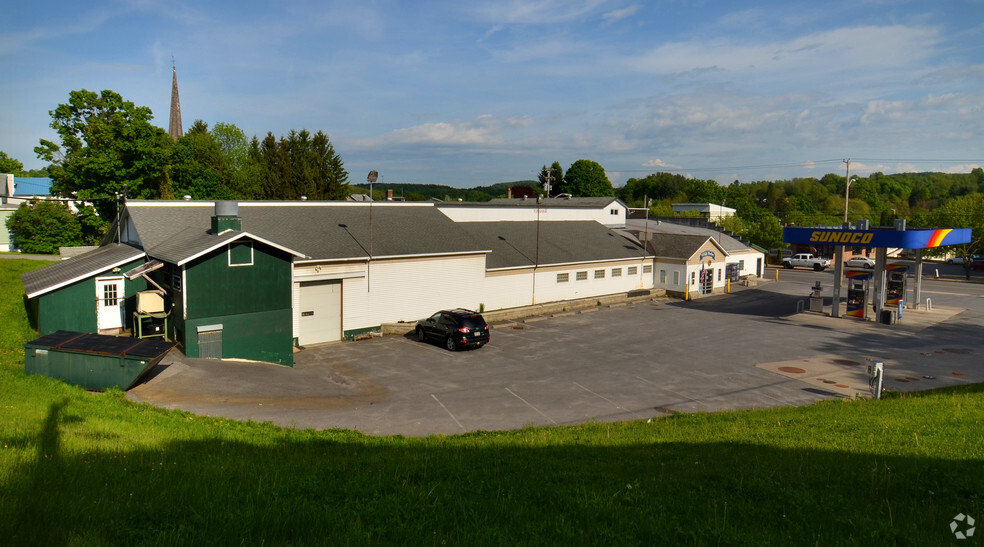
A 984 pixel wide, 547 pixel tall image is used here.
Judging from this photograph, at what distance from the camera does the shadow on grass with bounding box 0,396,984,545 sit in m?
6.32

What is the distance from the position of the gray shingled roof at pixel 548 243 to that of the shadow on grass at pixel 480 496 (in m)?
24.4

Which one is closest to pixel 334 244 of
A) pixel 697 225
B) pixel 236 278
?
pixel 236 278

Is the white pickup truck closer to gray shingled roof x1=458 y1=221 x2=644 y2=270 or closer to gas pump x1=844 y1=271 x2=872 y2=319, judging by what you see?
gray shingled roof x1=458 y1=221 x2=644 y2=270

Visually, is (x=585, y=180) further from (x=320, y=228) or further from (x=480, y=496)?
Answer: (x=480, y=496)

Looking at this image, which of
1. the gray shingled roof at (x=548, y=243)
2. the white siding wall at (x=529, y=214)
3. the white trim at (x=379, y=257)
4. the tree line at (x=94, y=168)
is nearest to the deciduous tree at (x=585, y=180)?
the white siding wall at (x=529, y=214)

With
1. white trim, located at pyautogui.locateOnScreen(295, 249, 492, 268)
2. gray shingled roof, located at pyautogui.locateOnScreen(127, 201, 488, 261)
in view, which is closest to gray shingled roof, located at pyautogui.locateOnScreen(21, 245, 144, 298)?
gray shingled roof, located at pyautogui.locateOnScreen(127, 201, 488, 261)

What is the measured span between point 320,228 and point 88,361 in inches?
578

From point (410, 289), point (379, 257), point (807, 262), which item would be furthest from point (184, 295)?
point (807, 262)

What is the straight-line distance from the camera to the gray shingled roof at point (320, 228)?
2533cm

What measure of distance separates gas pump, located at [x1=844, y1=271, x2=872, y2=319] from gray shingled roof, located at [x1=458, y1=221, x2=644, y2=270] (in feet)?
45.2

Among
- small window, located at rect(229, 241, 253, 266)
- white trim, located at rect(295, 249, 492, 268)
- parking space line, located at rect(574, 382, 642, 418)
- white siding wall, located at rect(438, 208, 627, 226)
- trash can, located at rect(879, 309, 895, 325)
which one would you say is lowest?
parking space line, located at rect(574, 382, 642, 418)

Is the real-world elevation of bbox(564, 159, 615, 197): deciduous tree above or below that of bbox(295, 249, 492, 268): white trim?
above

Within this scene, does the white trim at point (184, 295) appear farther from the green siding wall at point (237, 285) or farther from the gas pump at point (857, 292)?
the gas pump at point (857, 292)

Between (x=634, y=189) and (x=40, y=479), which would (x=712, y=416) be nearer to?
(x=40, y=479)
